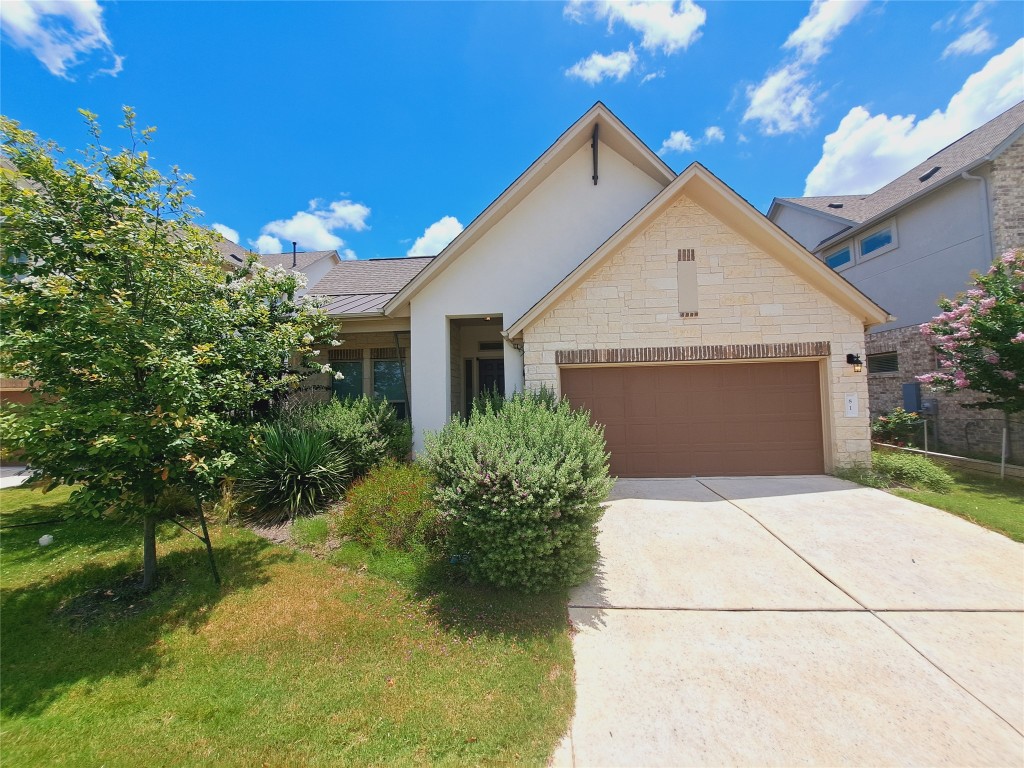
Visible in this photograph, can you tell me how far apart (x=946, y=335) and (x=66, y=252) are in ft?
52.2

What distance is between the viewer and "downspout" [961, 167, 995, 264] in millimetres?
11180

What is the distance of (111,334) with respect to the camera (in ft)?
12.5

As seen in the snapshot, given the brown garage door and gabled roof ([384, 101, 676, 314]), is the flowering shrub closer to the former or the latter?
the brown garage door

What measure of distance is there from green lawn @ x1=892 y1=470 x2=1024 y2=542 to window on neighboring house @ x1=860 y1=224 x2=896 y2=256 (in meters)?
9.69

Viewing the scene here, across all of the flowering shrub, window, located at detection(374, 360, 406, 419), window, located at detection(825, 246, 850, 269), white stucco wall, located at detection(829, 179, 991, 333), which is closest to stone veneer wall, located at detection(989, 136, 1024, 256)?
white stucco wall, located at detection(829, 179, 991, 333)

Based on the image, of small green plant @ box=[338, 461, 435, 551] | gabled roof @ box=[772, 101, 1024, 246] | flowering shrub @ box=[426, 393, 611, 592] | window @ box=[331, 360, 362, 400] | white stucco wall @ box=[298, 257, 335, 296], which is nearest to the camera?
flowering shrub @ box=[426, 393, 611, 592]

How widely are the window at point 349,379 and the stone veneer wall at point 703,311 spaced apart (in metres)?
5.29

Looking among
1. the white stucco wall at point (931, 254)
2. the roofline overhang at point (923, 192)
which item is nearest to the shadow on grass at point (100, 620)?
the white stucco wall at point (931, 254)

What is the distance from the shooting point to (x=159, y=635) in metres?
3.90

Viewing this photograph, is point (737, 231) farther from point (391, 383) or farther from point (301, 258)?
point (301, 258)

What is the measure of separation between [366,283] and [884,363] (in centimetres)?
1818

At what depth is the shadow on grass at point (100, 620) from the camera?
11.1ft

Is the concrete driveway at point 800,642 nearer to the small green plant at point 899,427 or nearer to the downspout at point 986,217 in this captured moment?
the small green plant at point 899,427

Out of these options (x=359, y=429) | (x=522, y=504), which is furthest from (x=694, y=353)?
(x=359, y=429)
